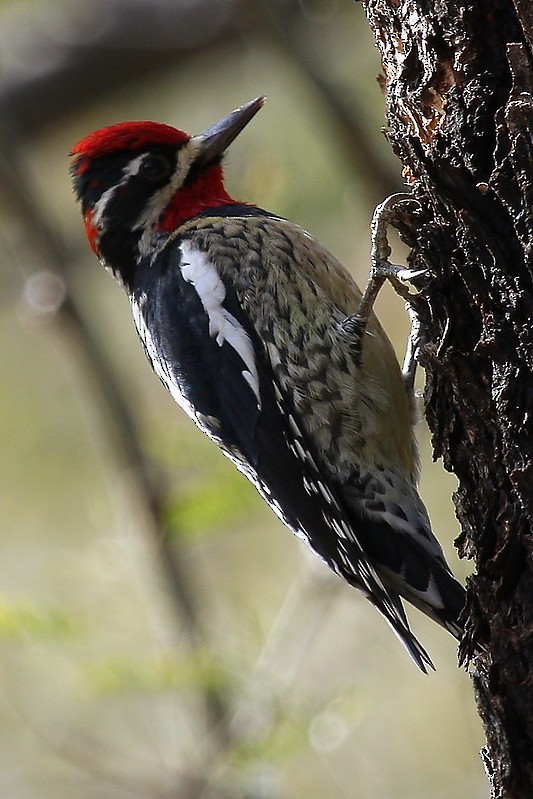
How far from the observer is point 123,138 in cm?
378

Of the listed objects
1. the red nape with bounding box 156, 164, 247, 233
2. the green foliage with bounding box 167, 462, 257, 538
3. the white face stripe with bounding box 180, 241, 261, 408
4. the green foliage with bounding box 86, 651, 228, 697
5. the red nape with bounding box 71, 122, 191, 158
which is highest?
the red nape with bounding box 71, 122, 191, 158

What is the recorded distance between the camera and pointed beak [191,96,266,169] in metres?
3.76

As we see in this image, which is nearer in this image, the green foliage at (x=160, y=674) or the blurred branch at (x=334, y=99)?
the blurred branch at (x=334, y=99)

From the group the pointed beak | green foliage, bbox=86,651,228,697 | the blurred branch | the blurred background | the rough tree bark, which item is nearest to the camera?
the rough tree bark

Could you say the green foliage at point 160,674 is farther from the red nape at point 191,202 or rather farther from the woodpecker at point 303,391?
the red nape at point 191,202

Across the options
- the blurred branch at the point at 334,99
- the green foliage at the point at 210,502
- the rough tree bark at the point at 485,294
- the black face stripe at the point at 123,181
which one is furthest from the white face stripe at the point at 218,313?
the rough tree bark at the point at 485,294

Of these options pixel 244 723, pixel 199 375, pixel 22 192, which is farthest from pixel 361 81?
pixel 244 723

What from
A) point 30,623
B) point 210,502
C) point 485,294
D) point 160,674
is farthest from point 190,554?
point 485,294

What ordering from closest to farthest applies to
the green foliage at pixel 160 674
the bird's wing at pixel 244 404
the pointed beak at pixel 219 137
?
the bird's wing at pixel 244 404 < the pointed beak at pixel 219 137 < the green foliage at pixel 160 674

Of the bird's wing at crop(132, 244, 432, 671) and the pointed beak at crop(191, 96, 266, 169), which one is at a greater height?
the pointed beak at crop(191, 96, 266, 169)

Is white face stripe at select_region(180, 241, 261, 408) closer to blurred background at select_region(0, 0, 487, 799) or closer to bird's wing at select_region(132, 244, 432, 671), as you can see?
bird's wing at select_region(132, 244, 432, 671)

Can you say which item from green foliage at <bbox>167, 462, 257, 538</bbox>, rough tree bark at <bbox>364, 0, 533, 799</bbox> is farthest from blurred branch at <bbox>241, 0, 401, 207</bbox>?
green foliage at <bbox>167, 462, 257, 538</bbox>

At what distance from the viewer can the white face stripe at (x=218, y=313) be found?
3412 millimetres

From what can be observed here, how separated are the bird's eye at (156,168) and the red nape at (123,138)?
5 centimetres
